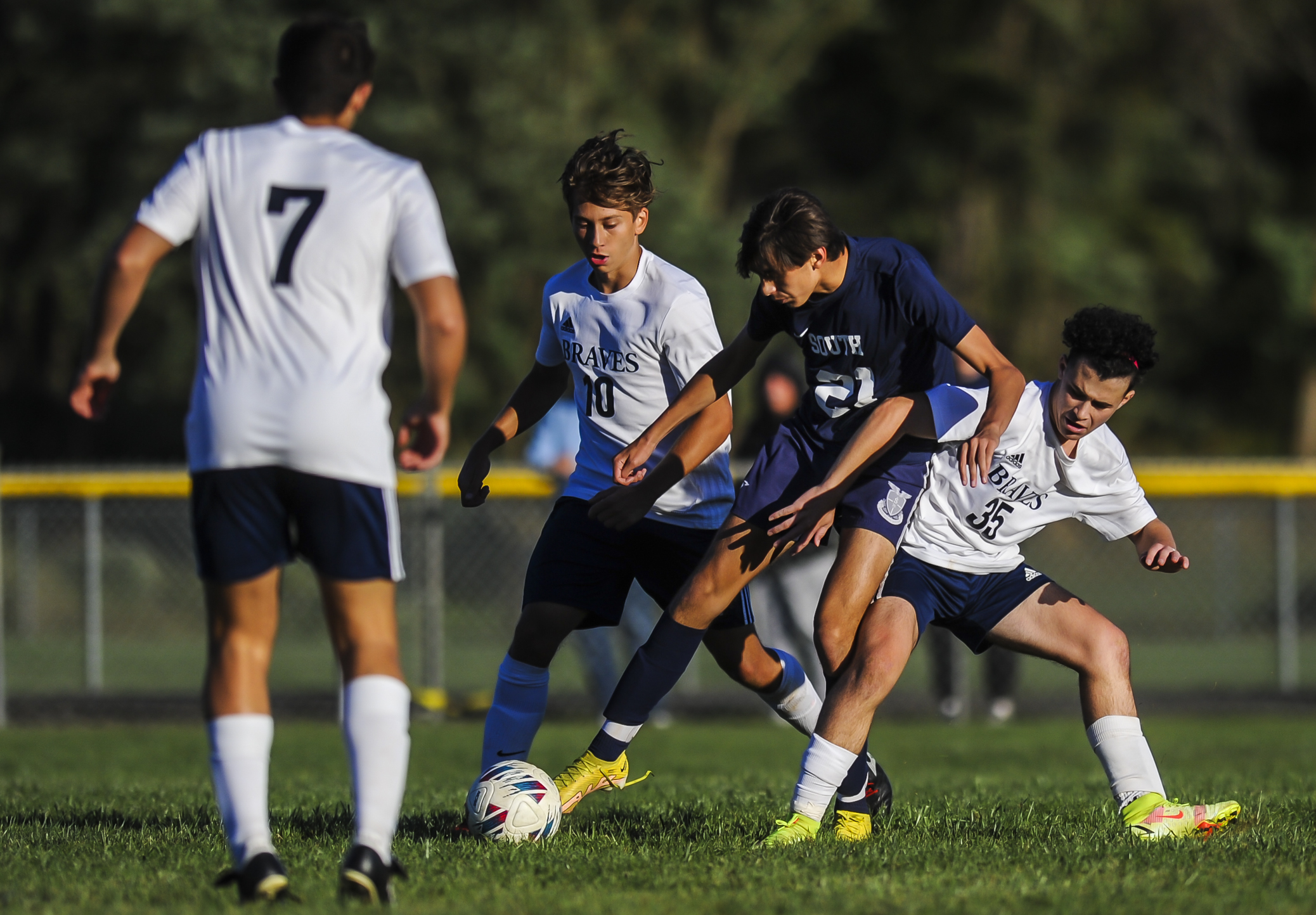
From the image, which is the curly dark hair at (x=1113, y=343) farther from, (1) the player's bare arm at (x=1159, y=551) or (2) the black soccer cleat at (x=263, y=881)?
(2) the black soccer cleat at (x=263, y=881)

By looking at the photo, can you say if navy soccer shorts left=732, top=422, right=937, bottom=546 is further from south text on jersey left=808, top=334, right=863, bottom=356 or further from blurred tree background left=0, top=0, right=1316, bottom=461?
blurred tree background left=0, top=0, right=1316, bottom=461

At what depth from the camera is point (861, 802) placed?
4.96 metres

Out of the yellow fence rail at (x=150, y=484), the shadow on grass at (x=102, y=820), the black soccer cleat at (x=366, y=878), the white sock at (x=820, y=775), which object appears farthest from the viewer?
the yellow fence rail at (x=150, y=484)

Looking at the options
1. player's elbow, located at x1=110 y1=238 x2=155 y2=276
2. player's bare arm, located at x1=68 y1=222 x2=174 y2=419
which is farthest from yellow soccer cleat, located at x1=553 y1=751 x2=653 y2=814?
player's elbow, located at x1=110 y1=238 x2=155 y2=276

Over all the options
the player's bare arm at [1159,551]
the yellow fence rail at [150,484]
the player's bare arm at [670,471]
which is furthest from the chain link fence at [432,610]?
the player's bare arm at [1159,551]

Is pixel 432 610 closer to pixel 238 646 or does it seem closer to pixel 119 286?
pixel 238 646

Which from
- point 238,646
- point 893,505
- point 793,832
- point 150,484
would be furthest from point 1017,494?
point 150,484

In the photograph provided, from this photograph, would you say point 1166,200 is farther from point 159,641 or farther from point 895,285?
point 895,285

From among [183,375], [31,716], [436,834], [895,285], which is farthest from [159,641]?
[895,285]

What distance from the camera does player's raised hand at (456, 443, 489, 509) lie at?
527 cm

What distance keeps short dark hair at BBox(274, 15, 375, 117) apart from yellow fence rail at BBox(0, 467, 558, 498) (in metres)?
7.80

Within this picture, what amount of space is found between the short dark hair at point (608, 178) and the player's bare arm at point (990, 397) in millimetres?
1227

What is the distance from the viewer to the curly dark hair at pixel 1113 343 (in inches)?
185

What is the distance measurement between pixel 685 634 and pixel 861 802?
0.83m
